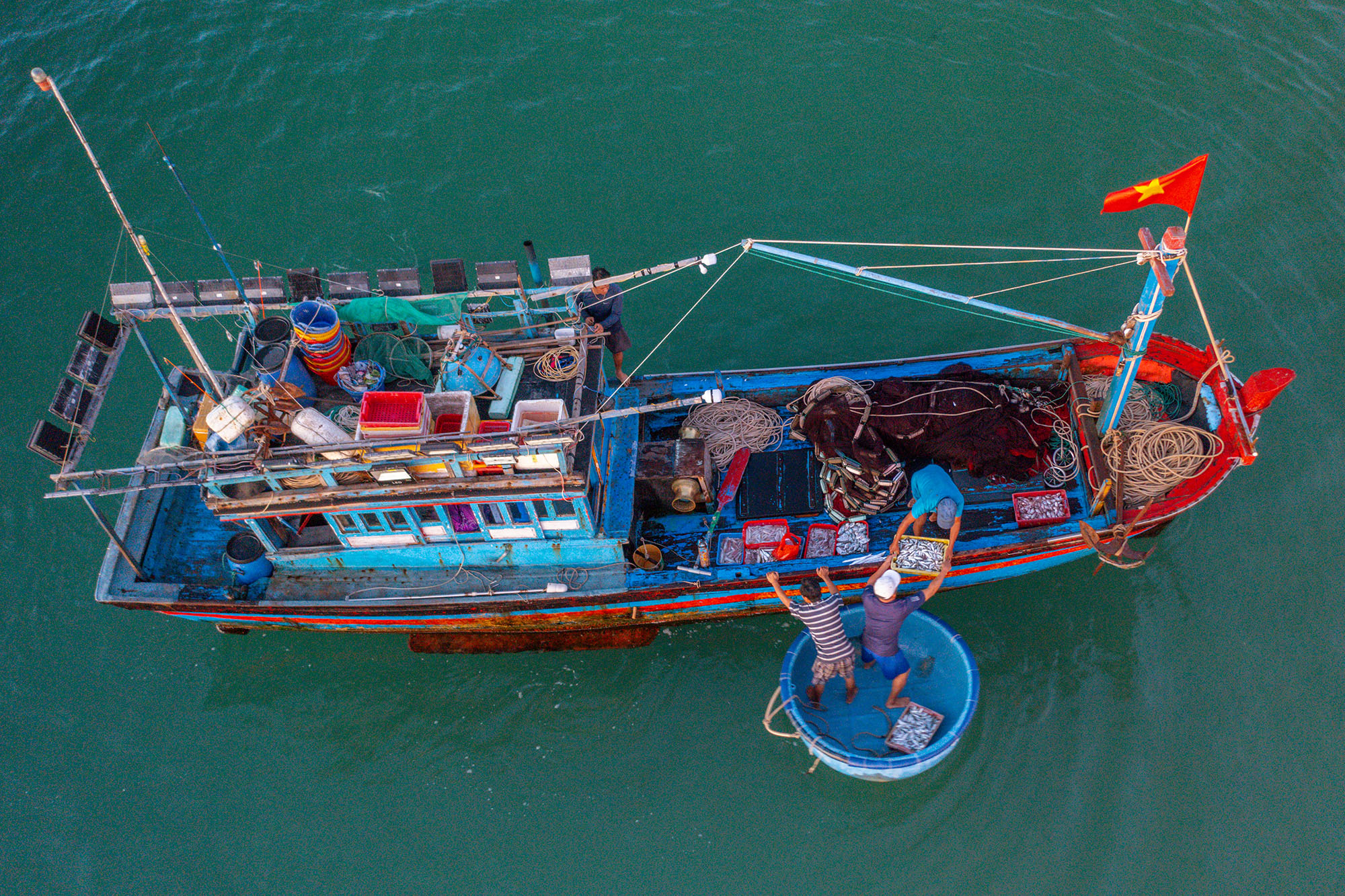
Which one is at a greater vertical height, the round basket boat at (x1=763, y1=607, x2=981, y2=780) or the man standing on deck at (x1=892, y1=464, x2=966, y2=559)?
the man standing on deck at (x1=892, y1=464, x2=966, y2=559)

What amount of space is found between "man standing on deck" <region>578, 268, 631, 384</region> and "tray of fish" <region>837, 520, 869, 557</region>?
3344 mm

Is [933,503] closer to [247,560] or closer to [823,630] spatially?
[823,630]

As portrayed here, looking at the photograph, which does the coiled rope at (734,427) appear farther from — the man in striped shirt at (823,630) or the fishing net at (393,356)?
the fishing net at (393,356)

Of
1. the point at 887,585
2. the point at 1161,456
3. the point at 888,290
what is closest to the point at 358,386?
the point at 887,585

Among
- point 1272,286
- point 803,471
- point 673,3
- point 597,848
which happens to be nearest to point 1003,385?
point 803,471

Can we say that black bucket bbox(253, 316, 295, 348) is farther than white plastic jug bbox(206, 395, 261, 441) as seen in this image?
Yes

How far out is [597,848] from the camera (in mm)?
Result: 9852

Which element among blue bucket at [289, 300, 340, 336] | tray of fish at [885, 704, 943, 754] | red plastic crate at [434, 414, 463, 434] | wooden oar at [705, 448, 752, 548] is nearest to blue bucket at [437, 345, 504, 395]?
red plastic crate at [434, 414, 463, 434]

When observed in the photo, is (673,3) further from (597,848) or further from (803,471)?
(597,848)

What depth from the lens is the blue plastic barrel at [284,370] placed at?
368 inches

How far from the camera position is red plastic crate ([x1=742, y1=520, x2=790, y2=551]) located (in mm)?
10578

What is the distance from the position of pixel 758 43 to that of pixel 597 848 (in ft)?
49.7

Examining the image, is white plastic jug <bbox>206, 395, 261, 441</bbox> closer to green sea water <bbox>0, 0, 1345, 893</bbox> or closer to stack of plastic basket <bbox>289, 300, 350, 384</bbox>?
stack of plastic basket <bbox>289, 300, 350, 384</bbox>

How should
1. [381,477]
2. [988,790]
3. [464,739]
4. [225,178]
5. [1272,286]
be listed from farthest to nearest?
[225,178], [1272,286], [464,739], [988,790], [381,477]
